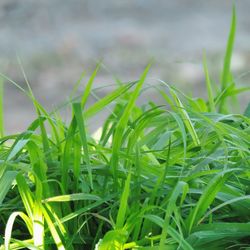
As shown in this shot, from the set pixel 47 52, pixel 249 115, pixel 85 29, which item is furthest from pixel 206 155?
pixel 85 29

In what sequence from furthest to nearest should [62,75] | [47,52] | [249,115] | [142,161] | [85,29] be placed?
1. [85,29]
2. [47,52]
3. [62,75]
4. [249,115]
5. [142,161]

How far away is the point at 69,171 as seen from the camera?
1.28 metres

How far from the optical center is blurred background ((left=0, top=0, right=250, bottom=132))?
5.63m

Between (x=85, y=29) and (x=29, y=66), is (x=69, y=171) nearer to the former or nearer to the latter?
(x=29, y=66)

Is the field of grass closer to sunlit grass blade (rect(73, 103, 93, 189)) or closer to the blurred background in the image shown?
sunlit grass blade (rect(73, 103, 93, 189))

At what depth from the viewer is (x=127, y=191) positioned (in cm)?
111

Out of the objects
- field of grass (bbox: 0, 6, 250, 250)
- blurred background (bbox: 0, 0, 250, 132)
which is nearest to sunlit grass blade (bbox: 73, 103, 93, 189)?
field of grass (bbox: 0, 6, 250, 250)

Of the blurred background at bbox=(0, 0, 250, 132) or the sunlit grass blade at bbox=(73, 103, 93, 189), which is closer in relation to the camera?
the sunlit grass blade at bbox=(73, 103, 93, 189)

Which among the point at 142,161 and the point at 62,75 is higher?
the point at 142,161

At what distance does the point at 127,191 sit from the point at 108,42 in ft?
17.5

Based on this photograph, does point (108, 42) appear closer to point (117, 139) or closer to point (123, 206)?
point (117, 139)

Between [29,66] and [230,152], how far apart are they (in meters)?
4.76

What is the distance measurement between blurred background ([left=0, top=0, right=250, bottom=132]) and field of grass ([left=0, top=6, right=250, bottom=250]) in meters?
3.62

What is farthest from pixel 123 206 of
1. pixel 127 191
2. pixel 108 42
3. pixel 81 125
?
pixel 108 42
